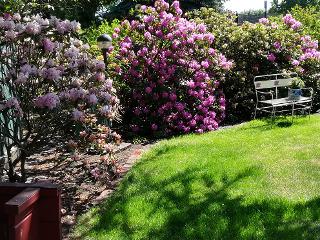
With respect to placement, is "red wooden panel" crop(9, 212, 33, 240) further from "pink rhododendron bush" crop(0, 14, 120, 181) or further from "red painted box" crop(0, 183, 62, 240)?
"pink rhododendron bush" crop(0, 14, 120, 181)

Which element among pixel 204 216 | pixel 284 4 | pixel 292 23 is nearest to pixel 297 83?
pixel 292 23

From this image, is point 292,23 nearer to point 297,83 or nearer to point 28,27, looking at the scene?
point 297,83

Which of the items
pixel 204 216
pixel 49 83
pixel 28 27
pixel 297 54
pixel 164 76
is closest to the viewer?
pixel 28 27

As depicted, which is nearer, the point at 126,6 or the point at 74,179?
the point at 74,179

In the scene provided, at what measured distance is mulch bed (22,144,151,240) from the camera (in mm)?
5016

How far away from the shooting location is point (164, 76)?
9477 millimetres

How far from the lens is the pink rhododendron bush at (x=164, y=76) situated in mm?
9398

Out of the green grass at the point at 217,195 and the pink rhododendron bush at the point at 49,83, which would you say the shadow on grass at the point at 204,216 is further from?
the pink rhododendron bush at the point at 49,83

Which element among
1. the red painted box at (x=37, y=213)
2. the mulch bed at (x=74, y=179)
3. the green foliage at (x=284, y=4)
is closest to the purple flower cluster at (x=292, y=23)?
the mulch bed at (x=74, y=179)

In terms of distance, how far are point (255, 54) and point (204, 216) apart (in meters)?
7.38

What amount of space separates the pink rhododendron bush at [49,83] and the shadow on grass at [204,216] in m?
0.97

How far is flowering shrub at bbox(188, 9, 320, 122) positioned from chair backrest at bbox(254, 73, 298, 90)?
0.23 m

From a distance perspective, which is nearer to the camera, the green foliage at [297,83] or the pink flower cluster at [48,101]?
the pink flower cluster at [48,101]

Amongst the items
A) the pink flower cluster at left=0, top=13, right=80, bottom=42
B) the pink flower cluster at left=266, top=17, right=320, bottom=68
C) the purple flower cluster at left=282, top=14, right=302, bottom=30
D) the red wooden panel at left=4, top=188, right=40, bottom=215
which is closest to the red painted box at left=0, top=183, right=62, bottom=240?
the red wooden panel at left=4, top=188, right=40, bottom=215
